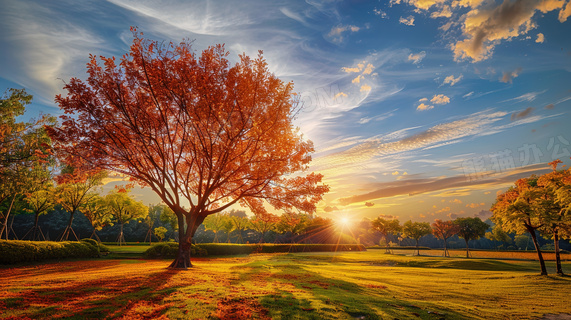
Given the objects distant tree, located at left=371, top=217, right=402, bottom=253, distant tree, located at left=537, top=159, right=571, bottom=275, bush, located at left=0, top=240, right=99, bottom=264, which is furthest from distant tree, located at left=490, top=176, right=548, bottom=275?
distant tree, located at left=371, top=217, right=402, bottom=253

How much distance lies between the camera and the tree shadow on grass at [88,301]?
5.81 metres

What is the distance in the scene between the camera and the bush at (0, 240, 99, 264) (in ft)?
59.0

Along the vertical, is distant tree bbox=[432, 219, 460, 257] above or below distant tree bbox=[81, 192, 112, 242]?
below

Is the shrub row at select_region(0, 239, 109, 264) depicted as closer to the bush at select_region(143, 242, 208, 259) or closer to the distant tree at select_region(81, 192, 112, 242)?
the bush at select_region(143, 242, 208, 259)

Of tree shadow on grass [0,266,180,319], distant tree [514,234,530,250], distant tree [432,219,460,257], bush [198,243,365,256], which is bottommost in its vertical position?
distant tree [514,234,530,250]

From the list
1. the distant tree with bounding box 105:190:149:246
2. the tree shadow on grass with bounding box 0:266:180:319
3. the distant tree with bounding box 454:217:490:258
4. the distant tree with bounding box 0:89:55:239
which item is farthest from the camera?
the distant tree with bounding box 454:217:490:258

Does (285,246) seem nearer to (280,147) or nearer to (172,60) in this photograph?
(280,147)

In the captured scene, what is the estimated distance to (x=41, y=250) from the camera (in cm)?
2044

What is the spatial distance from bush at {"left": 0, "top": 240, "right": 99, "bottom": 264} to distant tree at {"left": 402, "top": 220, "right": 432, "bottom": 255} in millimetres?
61722

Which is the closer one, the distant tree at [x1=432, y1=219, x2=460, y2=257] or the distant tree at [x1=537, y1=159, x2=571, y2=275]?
the distant tree at [x1=537, y1=159, x2=571, y2=275]

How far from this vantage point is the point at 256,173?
16.0 metres

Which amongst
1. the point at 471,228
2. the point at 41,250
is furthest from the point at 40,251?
the point at 471,228

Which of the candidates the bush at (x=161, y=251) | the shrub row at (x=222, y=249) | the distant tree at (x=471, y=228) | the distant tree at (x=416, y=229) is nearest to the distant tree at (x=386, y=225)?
the distant tree at (x=416, y=229)

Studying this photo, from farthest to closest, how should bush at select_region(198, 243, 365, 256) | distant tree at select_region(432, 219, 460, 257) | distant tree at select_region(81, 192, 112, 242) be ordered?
distant tree at select_region(432, 219, 460, 257) < distant tree at select_region(81, 192, 112, 242) < bush at select_region(198, 243, 365, 256)
